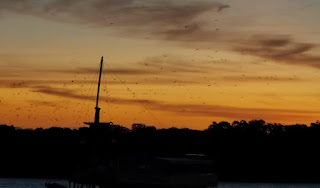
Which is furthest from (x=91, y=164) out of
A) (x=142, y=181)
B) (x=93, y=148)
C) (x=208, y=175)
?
(x=208, y=175)

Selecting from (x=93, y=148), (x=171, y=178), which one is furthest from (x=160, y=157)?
(x=93, y=148)

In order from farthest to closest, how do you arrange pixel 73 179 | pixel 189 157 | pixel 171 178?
pixel 73 179, pixel 189 157, pixel 171 178

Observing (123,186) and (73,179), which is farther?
(73,179)

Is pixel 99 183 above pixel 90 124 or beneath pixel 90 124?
beneath

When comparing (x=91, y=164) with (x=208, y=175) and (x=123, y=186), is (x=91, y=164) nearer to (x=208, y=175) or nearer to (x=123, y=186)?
(x=123, y=186)

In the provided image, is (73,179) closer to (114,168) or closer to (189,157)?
(114,168)

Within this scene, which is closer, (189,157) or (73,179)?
(189,157)

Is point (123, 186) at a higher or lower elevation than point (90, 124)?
lower

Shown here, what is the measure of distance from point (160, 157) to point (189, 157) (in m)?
5.17

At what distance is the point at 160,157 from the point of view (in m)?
108

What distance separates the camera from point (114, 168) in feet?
354


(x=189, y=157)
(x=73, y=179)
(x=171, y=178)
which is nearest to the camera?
(x=171, y=178)

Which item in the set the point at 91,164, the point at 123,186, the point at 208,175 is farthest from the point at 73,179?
the point at 208,175

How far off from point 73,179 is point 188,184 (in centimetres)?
2253
